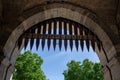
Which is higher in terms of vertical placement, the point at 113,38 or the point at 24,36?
the point at 24,36

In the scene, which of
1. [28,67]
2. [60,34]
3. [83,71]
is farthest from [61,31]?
[83,71]

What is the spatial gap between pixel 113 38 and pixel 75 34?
1.12 meters

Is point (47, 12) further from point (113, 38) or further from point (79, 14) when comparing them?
point (113, 38)

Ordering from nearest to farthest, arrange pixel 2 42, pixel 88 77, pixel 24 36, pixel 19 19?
1. pixel 2 42
2. pixel 19 19
3. pixel 24 36
4. pixel 88 77

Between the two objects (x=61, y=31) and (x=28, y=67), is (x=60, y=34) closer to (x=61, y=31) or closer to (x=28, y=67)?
(x=61, y=31)

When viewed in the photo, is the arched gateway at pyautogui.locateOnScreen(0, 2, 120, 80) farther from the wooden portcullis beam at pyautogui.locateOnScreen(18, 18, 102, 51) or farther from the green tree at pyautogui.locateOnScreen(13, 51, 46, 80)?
the green tree at pyautogui.locateOnScreen(13, 51, 46, 80)

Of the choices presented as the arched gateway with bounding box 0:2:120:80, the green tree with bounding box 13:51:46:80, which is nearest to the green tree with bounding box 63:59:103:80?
the green tree with bounding box 13:51:46:80

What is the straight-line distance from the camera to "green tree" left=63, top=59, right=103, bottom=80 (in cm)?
1633

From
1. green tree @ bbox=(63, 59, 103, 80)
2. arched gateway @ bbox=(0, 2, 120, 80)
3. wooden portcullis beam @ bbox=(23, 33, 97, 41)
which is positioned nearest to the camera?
arched gateway @ bbox=(0, 2, 120, 80)

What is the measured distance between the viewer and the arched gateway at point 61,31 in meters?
4.30

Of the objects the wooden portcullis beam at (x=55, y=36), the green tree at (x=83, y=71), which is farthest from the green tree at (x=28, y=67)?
the wooden portcullis beam at (x=55, y=36)

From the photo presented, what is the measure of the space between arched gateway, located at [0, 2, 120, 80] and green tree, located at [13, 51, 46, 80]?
369 inches

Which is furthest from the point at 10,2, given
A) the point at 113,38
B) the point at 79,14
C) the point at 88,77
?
the point at 88,77

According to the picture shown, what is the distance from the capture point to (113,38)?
4.29 meters
